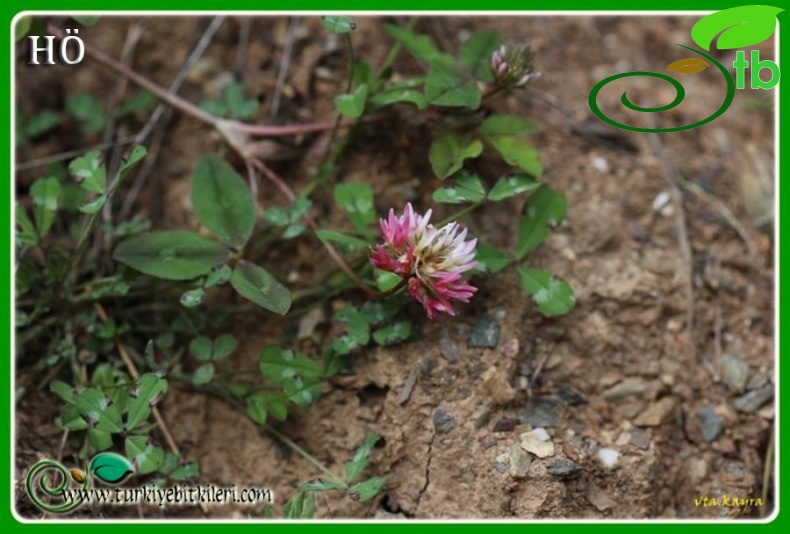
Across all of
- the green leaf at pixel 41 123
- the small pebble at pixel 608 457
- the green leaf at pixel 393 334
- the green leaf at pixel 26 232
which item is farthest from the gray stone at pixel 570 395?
the green leaf at pixel 41 123

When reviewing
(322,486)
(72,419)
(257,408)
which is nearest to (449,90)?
(257,408)

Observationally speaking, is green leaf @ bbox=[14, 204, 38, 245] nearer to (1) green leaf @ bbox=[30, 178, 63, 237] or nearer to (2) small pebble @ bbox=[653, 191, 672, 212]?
(1) green leaf @ bbox=[30, 178, 63, 237]

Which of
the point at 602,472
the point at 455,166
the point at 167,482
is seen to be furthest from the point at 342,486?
the point at 455,166

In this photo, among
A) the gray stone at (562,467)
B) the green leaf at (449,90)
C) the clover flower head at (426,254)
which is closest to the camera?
the clover flower head at (426,254)

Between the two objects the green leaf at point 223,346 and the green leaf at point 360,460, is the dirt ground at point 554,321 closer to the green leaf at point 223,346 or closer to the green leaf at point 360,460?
the green leaf at point 360,460

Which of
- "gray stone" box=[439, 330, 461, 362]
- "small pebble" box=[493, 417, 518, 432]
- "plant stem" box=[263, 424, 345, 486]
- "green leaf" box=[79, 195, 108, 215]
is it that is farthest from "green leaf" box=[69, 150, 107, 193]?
"small pebble" box=[493, 417, 518, 432]

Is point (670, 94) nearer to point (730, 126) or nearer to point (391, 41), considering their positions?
point (730, 126)
